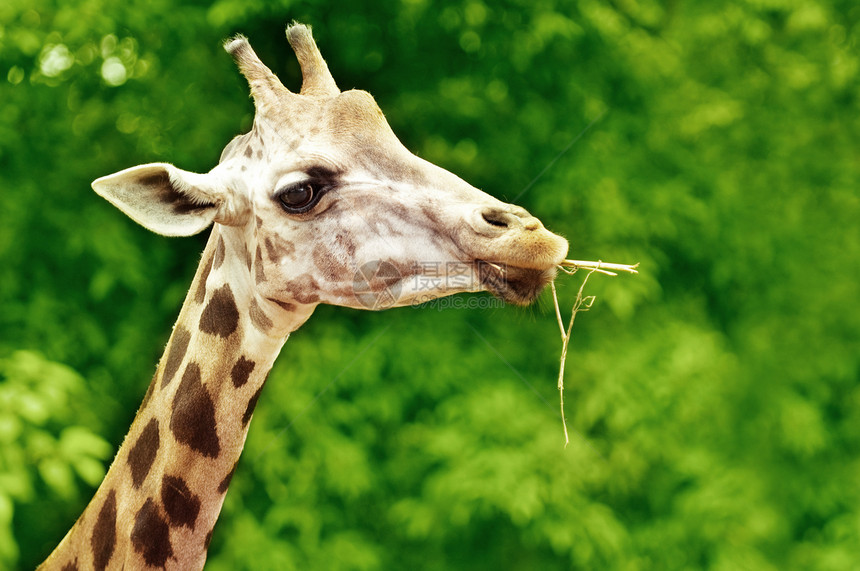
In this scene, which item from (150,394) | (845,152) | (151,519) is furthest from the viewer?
(845,152)

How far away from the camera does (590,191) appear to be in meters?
3.90

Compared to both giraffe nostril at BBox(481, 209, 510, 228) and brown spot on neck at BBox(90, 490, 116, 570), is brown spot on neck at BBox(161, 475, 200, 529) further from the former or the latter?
giraffe nostril at BBox(481, 209, 510, 228)

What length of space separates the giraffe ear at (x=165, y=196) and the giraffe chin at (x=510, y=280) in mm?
695

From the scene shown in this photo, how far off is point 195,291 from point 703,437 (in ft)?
10.7

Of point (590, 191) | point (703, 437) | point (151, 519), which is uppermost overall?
point (151, 519)

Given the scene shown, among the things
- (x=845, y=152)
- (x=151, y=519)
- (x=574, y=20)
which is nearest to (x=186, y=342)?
(x=151, y=519)

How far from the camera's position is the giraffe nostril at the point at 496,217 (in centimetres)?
183

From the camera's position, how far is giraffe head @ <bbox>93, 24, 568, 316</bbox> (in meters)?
1.82

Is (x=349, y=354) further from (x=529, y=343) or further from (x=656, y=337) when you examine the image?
(x=656, y=337)

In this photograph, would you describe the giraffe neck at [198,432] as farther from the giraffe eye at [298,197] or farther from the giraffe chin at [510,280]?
the giraffe chin at [510,280]

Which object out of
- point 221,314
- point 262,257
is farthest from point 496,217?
point 221,314

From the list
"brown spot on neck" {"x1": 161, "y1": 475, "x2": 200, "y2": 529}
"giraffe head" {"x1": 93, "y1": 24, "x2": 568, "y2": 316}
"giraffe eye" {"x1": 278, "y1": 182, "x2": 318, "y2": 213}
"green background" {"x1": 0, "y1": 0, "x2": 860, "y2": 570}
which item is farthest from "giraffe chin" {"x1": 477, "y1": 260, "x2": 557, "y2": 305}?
"green background" {"x1": 0, "y1": 0, "x2": 860, "y2": 570}

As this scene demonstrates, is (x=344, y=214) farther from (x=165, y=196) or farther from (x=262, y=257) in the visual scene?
(x=165, y=196)

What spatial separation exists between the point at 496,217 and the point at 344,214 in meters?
0.37
